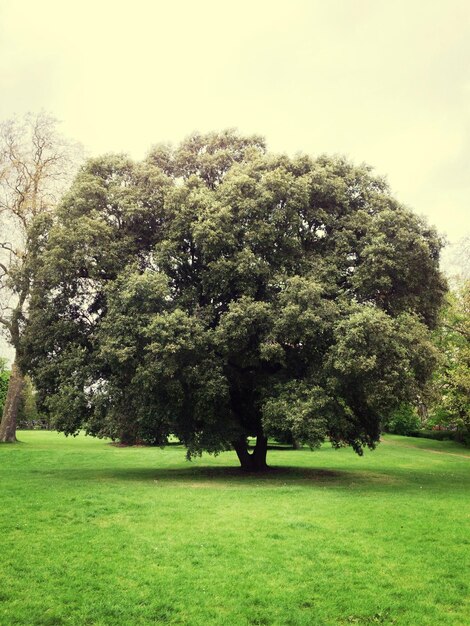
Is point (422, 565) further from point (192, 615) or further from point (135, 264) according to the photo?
point (135, 264)

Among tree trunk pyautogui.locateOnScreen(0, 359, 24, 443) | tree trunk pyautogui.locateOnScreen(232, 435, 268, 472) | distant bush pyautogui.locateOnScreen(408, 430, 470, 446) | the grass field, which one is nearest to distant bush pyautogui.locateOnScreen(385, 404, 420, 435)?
distant bush pyautogui.locateOnScreen(408, 430, 470, 446)

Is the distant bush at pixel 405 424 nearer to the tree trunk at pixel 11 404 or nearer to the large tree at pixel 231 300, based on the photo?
the large tree at pixel 231 300

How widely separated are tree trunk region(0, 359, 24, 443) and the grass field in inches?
861

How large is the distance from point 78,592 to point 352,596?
4436 millimetres

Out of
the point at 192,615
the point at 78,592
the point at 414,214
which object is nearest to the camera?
the point at 192,615

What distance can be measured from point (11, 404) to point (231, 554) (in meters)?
35.7

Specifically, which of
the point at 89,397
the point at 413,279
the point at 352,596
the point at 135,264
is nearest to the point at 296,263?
the point at 413,279

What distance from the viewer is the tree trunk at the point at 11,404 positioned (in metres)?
42.0

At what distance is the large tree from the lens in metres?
21.3

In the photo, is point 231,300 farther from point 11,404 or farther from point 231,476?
point 11,404

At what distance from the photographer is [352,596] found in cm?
901

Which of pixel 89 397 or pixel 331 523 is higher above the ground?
pixel 89 397

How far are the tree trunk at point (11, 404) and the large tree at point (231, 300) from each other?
18134mm

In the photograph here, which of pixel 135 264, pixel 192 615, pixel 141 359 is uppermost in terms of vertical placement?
pixel 135 264
